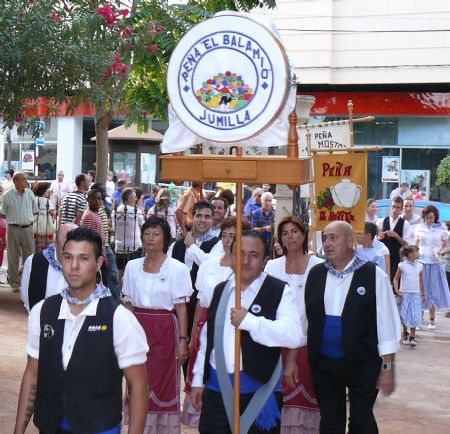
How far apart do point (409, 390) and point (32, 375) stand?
20.8 feet

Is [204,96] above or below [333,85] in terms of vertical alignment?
below

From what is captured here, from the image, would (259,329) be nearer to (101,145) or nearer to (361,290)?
(361,290)

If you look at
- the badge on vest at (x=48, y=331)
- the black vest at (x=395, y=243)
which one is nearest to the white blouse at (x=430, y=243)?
the black vest at (x=395, y=243)

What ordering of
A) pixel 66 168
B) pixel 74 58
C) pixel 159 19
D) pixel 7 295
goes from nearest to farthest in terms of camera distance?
pixel 74 58 → pixel 159 19 → pixel 7 295 → pixel 66 168

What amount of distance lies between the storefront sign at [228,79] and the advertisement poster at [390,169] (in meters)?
27.4

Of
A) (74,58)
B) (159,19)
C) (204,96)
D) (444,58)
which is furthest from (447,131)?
(204,96)

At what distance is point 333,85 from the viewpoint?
1315 inches

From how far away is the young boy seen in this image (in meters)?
11.9

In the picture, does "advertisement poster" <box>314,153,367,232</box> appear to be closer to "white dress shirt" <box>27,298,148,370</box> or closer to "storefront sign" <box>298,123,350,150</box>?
"storefront sign" <box>298,123,350,150</box>

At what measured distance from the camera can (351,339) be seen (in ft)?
21.6

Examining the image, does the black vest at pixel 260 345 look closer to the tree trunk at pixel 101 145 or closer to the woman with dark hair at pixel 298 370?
the woman with dark hair at pixel 298 370

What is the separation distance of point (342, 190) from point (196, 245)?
181 centimetres

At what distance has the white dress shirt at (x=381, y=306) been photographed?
664 centimetres

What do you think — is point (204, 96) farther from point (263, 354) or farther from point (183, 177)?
point (263, 354)
